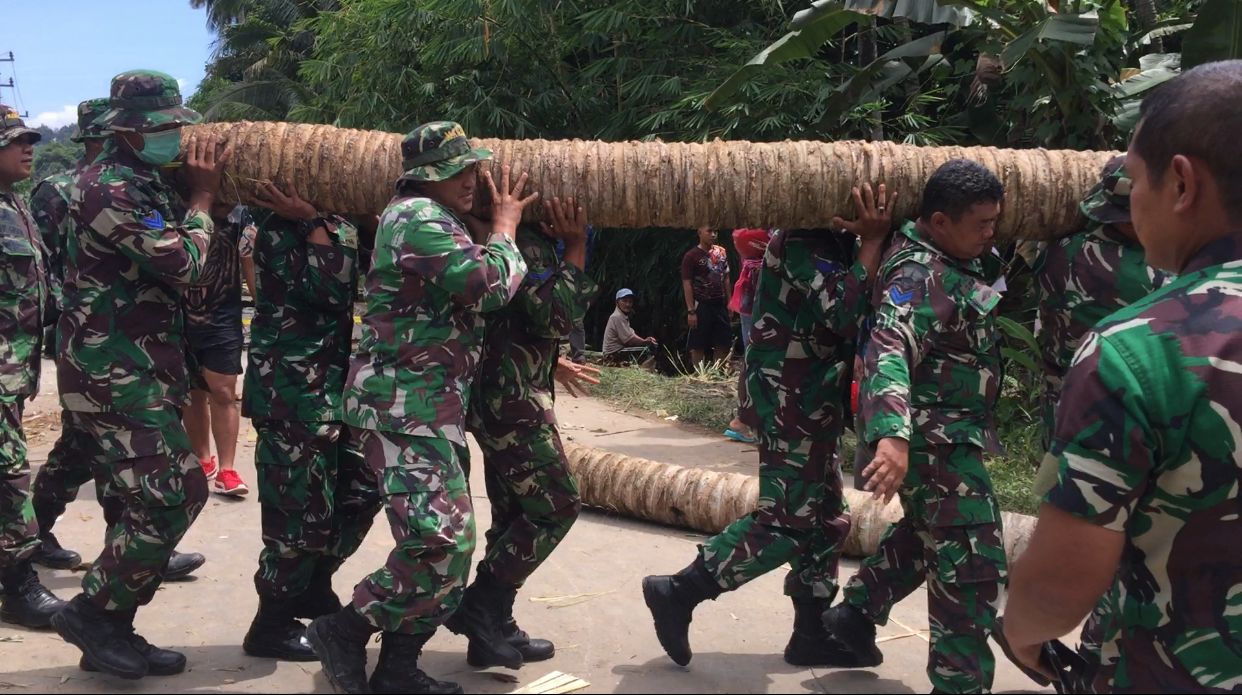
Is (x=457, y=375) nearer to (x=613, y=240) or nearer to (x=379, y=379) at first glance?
(x=379, y=379)

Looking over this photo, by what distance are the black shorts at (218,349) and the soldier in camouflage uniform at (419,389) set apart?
9.37 feet

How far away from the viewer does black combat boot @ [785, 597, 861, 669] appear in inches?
166

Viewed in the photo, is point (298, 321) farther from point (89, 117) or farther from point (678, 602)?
point (678, 602)

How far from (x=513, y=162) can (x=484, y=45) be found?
11274 millimetres

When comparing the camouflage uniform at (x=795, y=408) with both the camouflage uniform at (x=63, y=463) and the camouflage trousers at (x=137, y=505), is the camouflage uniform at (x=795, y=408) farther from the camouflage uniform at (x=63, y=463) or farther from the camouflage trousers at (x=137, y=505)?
the camouflage uniform at (x=63, y=463)

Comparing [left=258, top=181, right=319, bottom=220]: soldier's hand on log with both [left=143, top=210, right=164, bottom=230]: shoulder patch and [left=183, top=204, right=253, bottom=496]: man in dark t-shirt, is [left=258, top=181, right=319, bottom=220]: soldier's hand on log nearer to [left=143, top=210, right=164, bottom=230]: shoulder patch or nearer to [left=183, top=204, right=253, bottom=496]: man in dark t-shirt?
[left=143, top=210, right=164, bottom=230]: shoulder patch

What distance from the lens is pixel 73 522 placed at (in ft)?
19.9

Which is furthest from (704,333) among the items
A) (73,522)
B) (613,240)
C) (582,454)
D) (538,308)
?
(538,308)

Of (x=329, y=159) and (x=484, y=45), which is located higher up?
(x=484, y=45)

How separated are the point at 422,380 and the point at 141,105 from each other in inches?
59.5

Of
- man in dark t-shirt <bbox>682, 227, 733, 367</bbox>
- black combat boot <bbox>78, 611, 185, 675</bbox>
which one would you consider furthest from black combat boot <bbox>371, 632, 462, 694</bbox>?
man in dark t-shirt <bbox>682, 227, 733, 367</bbox>

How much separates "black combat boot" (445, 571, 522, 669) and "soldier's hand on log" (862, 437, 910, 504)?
162cm

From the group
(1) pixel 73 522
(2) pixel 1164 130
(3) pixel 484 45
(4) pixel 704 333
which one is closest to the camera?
(2) pixel 1164 130

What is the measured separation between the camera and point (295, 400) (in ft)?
13.8
